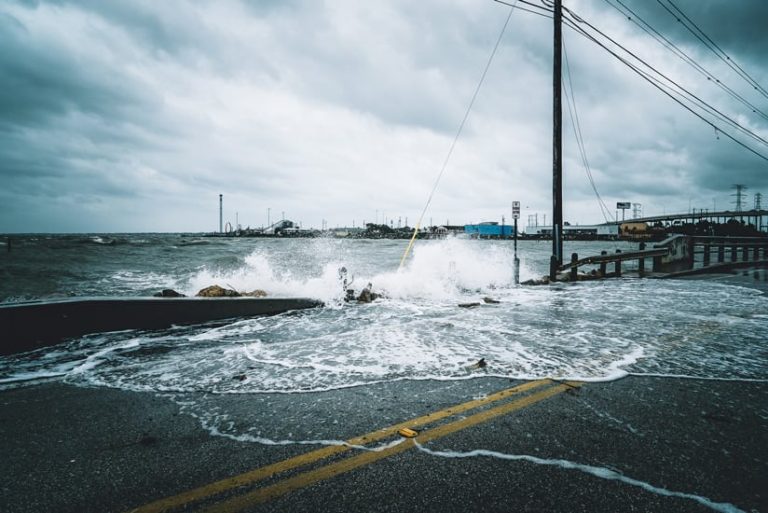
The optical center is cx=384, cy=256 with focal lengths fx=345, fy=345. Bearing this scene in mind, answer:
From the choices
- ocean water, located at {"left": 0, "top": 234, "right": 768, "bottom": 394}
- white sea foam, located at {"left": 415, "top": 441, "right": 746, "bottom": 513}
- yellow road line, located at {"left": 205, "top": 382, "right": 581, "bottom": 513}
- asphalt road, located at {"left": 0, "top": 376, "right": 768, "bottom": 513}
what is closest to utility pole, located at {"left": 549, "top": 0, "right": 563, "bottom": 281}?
ocean water, located at {"left": 0, "top": 234, "right": 768, "bottom": 394}

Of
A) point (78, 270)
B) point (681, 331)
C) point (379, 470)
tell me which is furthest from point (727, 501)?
point (78, 270)

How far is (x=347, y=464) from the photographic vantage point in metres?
2.37

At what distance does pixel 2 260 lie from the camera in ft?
76.7

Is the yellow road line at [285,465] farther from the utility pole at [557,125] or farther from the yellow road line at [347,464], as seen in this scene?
the utility pole at [557,125]

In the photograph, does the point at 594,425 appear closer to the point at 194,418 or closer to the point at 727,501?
the point at 727,501

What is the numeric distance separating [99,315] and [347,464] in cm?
616

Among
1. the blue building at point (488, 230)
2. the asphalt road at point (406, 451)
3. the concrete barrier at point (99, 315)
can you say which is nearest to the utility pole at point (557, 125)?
the asphalt road at point (406, 451)

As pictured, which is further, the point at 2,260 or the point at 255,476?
the point at 2,260

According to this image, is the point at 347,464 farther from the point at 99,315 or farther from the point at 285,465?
the point at 99,315

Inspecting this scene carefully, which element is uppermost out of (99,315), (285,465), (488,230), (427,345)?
(488,230)

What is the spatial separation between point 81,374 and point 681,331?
29.7ft

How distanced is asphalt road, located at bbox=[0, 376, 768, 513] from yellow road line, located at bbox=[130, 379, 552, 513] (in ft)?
0.04

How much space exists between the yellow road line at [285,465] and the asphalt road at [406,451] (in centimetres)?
1

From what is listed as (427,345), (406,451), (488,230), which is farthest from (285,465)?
(488,230)
